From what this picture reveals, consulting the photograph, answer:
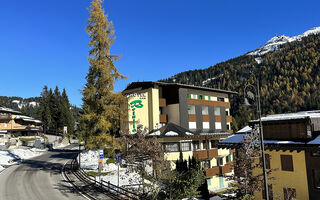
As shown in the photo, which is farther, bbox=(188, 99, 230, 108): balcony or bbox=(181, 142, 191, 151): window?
bbox=(188, 99, 230, 108): balcony

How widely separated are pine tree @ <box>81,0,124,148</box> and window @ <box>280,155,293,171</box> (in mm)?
20924

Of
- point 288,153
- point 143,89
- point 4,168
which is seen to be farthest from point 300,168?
point 4,168

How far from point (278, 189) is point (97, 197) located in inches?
654

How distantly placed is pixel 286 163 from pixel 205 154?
20.1 meters

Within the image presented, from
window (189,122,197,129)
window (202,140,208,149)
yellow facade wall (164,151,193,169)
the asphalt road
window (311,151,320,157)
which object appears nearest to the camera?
window (311,151,320,157)

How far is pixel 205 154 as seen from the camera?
1583 inches

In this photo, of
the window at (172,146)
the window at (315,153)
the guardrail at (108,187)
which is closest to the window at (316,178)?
the window at (315,153)

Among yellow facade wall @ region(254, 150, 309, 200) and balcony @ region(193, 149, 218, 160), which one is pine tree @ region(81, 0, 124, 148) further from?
yellow facade wall @ region(254, 150, 309, 200)

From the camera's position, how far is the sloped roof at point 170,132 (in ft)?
119

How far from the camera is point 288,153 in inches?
815

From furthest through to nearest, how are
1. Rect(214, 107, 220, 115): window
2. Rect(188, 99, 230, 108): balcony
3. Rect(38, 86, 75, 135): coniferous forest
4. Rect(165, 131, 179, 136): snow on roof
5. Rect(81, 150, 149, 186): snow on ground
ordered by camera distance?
Rect(38, 86, 75, 135): coniferous forest < Rect(214, 107, 220, 115): window < Rect(188, 99, 230, 108): balcony < Rect(165, 131, 179, 136): snow on roof < Rect(81, 150, 149, 186): snow on ground

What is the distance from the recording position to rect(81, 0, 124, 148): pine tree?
104 ft

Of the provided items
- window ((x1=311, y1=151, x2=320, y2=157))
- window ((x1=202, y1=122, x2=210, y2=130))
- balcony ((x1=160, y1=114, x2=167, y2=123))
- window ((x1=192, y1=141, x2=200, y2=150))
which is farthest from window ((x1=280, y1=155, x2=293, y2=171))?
window ((x1=202, y1=122, x2=210, y2=130))

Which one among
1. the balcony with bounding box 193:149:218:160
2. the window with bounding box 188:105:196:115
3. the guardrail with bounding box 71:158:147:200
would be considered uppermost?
the window with bounding box 188:105:196:115
